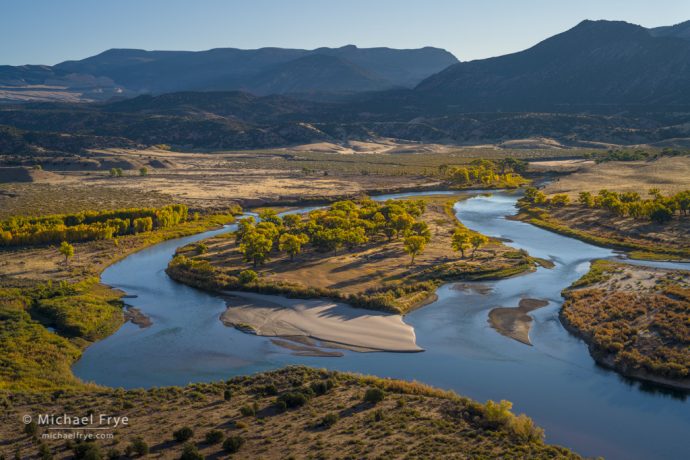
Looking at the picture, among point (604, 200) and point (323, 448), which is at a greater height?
point (604, 200)

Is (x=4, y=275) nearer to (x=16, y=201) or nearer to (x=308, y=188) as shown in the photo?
(x=16, y=201)

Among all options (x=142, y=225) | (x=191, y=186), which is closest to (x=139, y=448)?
(x=142, y=225)

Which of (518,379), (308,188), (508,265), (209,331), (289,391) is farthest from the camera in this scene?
(308,188)

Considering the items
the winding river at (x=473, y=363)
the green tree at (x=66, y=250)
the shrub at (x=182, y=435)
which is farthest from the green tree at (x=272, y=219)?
the shrub at (x=182, y=435)

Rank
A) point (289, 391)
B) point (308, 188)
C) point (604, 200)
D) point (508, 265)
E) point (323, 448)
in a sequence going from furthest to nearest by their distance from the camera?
point (308, 188), point (604, 200), point (508, 265), point (289, 391), point (323, 448)

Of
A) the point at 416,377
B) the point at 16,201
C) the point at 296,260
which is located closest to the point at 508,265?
the point at 296,260

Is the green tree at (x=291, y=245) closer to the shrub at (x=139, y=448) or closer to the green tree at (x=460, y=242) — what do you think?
the green tree at (x=460, y=242)

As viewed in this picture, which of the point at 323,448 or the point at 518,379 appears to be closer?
the point at 323,448

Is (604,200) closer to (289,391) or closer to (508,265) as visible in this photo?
(508,265)
